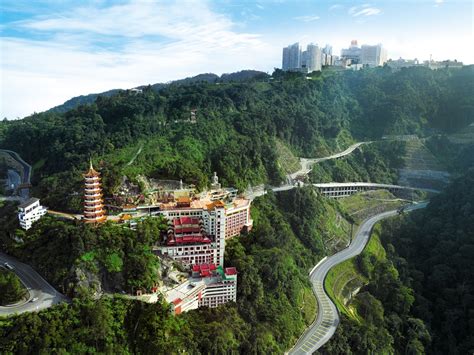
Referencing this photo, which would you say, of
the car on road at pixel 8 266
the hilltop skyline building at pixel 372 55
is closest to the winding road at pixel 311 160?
the car on road at pixel 8 266

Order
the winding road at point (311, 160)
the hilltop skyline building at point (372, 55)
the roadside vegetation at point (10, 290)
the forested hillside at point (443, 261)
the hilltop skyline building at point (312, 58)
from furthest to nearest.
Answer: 1. the hilltop skyline building at point (372, 55)
2. the hilltop skyline building at point (312, 58)
3. the winding road at point (311, 160)
4. the forested hillside at point (443, 261)
5. the roadside vegetation at point (10, 290)

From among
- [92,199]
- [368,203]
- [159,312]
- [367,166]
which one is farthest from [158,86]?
[159,312]

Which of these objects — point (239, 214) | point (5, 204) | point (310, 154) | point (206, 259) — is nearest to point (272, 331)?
point (206, 259)

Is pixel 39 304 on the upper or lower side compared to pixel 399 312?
upper

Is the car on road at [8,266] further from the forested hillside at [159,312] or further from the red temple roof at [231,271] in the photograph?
the red temple roof at [231,271]

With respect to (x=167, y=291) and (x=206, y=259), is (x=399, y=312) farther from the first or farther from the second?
(x=167, y=291)

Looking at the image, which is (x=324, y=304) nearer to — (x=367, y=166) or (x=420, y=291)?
(x=420, y=291)
